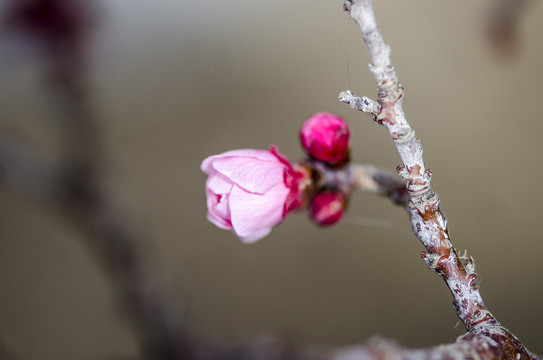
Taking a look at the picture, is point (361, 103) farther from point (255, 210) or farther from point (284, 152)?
point (284, 152)

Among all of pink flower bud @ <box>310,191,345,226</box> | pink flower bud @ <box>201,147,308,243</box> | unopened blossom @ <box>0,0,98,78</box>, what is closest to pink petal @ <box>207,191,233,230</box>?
pink flower bud @ <box>201,147,308,243</box>

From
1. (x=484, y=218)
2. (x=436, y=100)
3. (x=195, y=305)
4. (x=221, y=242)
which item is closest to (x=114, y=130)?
(x=221, y=242)

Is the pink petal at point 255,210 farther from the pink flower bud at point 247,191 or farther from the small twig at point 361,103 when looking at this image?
the small twig at point 361,103

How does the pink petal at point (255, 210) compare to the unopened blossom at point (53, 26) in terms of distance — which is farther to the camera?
the unopened blossom at point (53, 26)

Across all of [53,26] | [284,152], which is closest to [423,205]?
[53,26]

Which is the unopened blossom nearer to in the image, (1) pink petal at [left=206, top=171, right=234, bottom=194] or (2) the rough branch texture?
(1) pink petal at [left=206, top=171, right=234, bottom=194]

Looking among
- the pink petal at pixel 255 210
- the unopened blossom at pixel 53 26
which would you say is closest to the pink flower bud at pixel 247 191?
the pink petal at pixel 255 210
